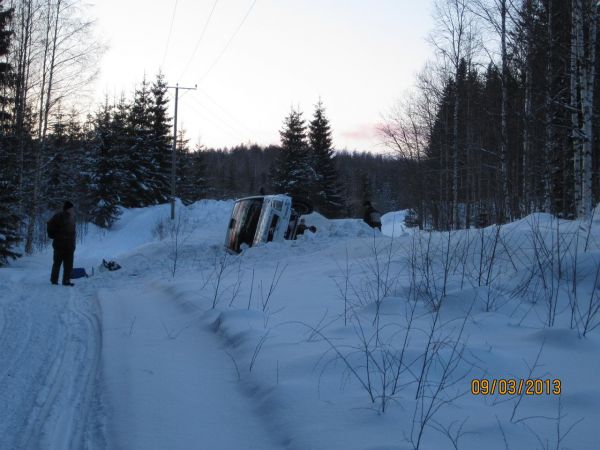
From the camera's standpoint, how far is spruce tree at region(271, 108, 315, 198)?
3641 centimetres

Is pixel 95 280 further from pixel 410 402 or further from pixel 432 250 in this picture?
pixel 410 402

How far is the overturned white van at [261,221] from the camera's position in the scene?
13.2 m

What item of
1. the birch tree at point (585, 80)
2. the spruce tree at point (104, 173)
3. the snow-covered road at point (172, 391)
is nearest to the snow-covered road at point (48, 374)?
the snow-covered road at point (172, 391)

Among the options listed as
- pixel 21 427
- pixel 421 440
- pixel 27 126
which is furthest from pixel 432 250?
pixel 27 126

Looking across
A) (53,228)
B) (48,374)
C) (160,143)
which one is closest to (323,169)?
(160,143)

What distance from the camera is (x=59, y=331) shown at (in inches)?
199

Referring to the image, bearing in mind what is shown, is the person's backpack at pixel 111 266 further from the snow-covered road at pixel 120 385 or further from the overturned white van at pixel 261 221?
the snow-covered road at pixel 120 385

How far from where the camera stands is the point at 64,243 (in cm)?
955

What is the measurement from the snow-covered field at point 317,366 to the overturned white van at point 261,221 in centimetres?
621

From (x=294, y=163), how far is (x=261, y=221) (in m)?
23.8

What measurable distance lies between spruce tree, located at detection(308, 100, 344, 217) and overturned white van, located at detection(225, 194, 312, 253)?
23.9 m

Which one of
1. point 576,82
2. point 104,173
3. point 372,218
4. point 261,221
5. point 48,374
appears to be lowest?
point 48,374

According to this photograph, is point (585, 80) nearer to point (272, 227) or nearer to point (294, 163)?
point (272, 227)

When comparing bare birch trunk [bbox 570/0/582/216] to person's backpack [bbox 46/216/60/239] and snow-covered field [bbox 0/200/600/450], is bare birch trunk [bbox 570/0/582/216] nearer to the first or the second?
snow-covered field [bbox 0/200/600/450]
